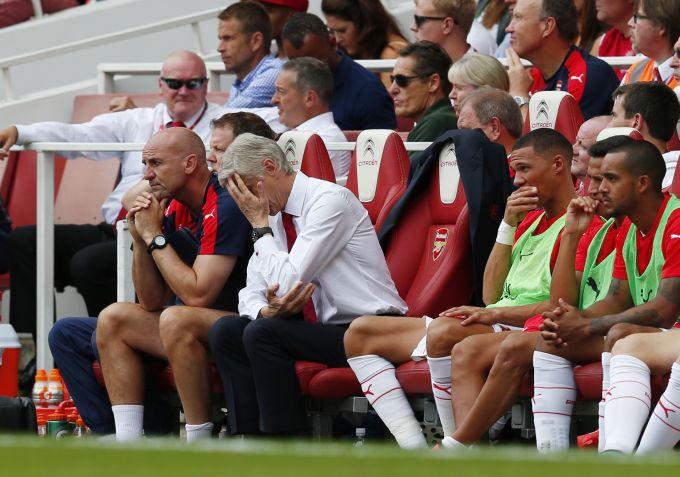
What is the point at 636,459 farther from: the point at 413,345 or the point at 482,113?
the point at 482,113

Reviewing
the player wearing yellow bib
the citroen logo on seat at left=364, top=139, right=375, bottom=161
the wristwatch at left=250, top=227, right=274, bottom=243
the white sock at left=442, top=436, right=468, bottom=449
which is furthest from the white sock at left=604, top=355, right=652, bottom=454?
the citroen logo on seat at left=364, top=139, right=375, bottom=161

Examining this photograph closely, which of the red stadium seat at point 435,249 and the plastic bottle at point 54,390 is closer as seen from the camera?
the red stadium seat at point 435,249

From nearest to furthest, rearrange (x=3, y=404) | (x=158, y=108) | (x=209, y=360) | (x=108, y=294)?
(x=3, y=404), (x=209, y=360), (x=108, y=294), (x=158, y=108)

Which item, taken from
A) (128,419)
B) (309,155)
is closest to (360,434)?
(128,419)

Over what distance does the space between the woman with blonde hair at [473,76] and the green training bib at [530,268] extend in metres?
1.55

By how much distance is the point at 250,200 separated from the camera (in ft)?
26.0

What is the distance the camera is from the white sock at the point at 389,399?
751 cm

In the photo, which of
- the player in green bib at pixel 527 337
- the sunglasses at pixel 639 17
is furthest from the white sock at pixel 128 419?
the sunglasses at pixel 639 17

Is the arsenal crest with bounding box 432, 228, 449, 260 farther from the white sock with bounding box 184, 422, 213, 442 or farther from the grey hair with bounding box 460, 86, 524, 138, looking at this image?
the white sock with bounding box 184, 422, 213, 442

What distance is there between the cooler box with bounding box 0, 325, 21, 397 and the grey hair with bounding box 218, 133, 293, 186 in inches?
66.6

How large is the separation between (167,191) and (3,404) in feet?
4.84

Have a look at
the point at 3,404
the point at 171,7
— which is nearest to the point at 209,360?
the point at 3,404

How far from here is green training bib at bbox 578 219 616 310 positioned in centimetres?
735

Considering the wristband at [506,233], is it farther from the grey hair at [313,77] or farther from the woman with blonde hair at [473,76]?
the grey hair at [313,77]
